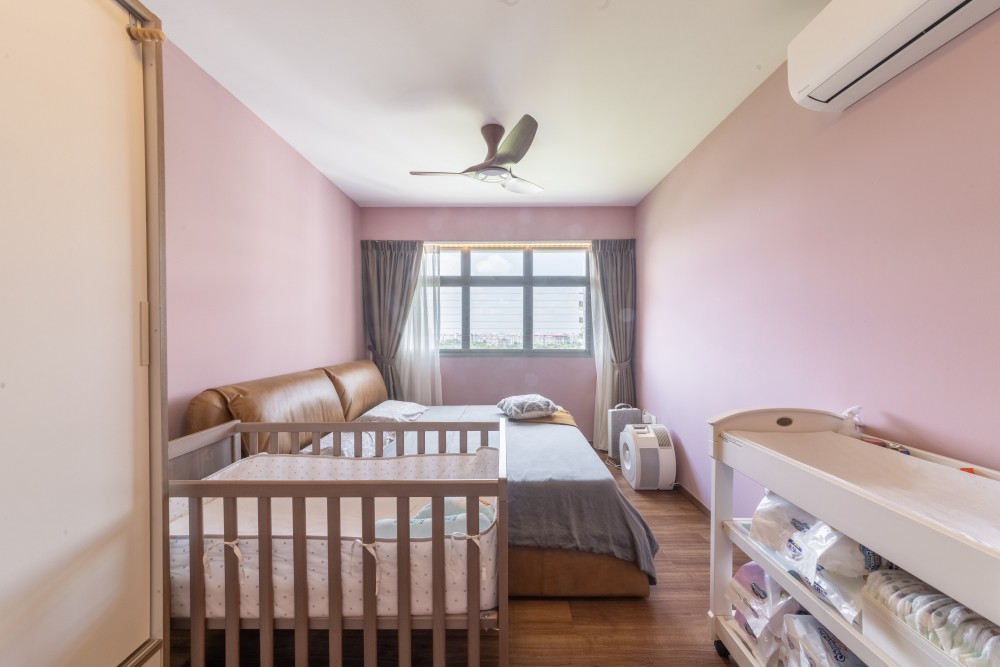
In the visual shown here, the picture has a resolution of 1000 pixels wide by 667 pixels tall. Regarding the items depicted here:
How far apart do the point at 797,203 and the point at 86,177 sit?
2.46 metres

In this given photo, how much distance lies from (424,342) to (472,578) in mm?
3037

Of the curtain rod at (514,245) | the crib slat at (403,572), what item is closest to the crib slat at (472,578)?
the crib slat at (403,572)

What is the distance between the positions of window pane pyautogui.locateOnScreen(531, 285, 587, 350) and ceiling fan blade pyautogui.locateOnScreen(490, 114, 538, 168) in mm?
2029

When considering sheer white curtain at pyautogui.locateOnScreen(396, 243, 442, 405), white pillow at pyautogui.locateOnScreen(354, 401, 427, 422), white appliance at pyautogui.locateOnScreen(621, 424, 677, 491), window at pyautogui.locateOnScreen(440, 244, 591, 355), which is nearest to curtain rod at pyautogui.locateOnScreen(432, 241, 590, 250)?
window at pyautogui.locateOnScreen(440, 244, 591, 355)

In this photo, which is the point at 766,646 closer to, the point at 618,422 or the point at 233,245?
the point at 618,422

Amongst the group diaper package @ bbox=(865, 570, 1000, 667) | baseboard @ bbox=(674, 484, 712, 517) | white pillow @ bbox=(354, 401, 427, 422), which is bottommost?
baseboard @ bbox=(674, 484, 712, 517)

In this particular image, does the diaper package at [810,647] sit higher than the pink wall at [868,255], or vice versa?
the pink wall at [868,255]

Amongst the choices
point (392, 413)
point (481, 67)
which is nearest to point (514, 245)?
point (392, 413)

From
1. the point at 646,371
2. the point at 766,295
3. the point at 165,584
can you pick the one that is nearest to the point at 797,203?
the point at 766,295

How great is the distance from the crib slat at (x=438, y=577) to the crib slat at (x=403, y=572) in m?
0.08

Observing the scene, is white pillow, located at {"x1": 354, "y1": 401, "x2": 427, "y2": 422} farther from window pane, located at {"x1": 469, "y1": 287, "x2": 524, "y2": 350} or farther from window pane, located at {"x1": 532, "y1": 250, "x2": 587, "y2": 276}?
window pane, located at {"x1": 532, "y1": 250, "x2": 587, "y2": 276}

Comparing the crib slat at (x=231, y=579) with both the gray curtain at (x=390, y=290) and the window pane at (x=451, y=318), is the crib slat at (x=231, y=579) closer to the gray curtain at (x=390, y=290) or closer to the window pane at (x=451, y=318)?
the gray curtain at (x=390, y=290)

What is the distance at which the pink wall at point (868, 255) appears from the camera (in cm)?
114

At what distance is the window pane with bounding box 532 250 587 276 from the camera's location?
14.1ft
